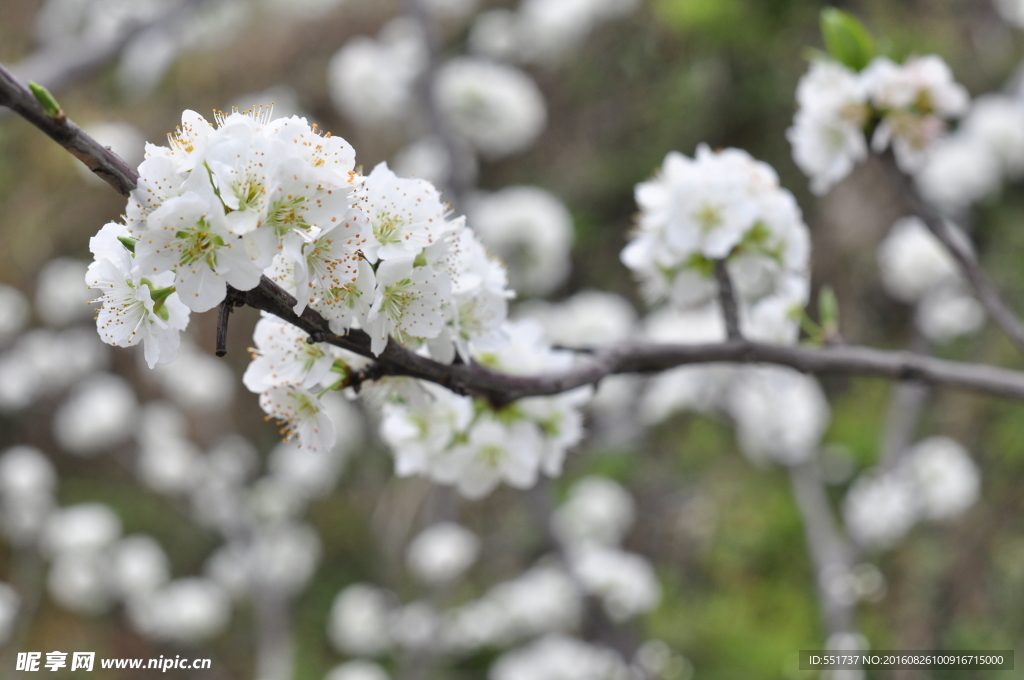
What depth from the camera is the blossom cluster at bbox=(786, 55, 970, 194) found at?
1119mm

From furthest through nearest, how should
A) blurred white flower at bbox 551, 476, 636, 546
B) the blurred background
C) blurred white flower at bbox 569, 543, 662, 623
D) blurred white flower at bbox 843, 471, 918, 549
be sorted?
blurred white flower at bbox 551, 476, 636, 546, the blurred background, blurred white flower at bbox 843, 471, 918, 549, blurred white flower at bbox 569, 543, 662, 623

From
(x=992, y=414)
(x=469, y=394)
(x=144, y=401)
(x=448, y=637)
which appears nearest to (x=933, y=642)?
(x=992, y=414)

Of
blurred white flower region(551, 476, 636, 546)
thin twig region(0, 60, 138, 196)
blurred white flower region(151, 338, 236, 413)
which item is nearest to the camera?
thin twig region(0, 60, 138, 196)

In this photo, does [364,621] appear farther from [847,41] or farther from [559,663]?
[847,41]

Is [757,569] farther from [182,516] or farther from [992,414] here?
[182,516]

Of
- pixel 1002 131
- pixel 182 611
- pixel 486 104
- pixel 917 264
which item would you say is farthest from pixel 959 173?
pixel 182 611

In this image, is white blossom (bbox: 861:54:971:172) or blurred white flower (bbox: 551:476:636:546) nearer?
white blossom (bbox: 861:54:971:172)

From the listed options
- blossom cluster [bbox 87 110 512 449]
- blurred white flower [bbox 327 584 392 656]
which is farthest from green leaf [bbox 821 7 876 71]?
blurred white flower [bbox 327 584 392 656]

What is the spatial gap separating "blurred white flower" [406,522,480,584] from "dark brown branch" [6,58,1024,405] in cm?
184

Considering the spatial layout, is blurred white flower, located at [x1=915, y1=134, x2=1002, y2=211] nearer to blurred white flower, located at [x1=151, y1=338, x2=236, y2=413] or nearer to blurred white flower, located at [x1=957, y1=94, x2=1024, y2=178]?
blurred white flower, located at [x1=957, y1=94, x2=1024, y2=178]

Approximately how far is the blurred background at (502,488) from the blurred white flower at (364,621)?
1.3 inches

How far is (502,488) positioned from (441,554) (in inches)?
53.7

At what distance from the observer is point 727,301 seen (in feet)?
3.04

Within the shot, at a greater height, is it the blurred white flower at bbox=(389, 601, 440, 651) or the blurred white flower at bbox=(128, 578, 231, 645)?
the blurred white flower at bbox=(128, 578, 231, 645)
